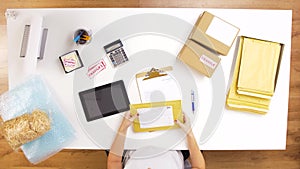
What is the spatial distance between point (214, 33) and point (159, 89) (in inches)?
11.8

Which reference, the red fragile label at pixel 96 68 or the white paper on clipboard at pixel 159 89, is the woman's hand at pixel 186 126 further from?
the red fragile label at pixel 96 68

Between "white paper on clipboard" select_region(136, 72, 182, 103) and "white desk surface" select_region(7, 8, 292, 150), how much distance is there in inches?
3.7

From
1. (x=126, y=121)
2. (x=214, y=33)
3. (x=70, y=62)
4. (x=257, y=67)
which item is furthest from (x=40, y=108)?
(x=257, y=67)

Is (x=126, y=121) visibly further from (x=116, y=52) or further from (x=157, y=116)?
(x=116, y=52)

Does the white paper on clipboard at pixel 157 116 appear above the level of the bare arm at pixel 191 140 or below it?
above

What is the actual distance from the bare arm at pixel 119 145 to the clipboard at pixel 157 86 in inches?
3.7

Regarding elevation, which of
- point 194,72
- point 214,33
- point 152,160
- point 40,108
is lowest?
point 152,160

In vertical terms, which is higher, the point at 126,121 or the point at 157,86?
the point at 157,86

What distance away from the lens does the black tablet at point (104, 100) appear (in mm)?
1354

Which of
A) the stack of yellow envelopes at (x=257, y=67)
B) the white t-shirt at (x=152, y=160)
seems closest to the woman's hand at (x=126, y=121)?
the white t-shirt at (x=152, y=160)

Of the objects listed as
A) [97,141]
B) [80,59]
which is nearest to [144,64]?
[80,59]

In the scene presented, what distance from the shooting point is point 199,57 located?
51.8 inches

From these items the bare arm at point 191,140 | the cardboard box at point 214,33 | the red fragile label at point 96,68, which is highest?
the cardboard box at point 214,33

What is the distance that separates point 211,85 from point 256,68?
183 millimetres
